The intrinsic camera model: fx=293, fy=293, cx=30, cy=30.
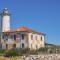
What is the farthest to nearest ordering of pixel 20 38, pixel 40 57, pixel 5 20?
1. pixel 5 20
2. pixel 20 38
3. pixel 40 57

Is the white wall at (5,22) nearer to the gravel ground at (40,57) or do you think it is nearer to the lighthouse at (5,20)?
the lighthouse at (5,20)

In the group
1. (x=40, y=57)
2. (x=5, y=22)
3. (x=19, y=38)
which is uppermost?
(x=5, y=22)

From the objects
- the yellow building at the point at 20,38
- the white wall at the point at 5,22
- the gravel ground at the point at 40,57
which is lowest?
the gravel ground at the point at 40,57

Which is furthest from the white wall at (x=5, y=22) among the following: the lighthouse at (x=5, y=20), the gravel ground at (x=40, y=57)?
the gravel ground at (x=40, y=57)

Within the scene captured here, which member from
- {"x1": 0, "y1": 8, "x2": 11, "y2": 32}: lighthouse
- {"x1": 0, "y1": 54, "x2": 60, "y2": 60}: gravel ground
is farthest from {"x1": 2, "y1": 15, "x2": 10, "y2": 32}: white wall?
{"x1": 0, "y1": 54, "x2": 60, "y2": 60}: gravel ground

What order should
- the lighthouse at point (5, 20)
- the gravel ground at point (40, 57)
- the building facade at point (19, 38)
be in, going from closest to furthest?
1. the gravel ground at point (40, 57)
2. the building facade at point (19, 38)
3. the lighthouse at point (5, 20)

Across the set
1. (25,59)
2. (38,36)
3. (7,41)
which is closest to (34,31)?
(38,36)

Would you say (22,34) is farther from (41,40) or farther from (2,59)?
(2,59)

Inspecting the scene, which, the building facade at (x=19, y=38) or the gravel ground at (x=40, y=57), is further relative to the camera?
the building facade at (x=19, y=38)

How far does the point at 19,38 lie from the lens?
53719mm

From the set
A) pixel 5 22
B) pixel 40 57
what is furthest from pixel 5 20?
pixel 40 57

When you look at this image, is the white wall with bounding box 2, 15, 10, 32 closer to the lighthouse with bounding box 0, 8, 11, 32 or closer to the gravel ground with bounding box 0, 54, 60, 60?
the lighthouse with bounding box 0, 8, 11, 32

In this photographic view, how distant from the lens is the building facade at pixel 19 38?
175ft

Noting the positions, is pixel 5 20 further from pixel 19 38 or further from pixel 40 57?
pixel 40 57
